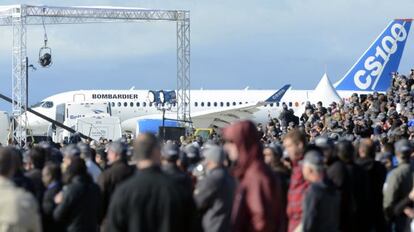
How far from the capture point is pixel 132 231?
890 centimetres

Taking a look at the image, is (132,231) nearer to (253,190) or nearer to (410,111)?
(253,190)

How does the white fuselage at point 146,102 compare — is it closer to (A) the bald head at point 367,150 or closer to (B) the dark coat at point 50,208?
(A) the bald head at point 367,150

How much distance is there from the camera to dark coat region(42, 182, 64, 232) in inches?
461

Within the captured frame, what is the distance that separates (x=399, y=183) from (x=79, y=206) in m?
4.07

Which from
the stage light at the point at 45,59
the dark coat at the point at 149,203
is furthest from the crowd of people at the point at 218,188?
the stage light at the point at 45,59

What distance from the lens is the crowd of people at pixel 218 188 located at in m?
8.90

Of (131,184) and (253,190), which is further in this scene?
(253,190)

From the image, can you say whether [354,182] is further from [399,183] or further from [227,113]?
[227,113]

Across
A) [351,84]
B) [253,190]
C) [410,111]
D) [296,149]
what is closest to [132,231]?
[253,190]

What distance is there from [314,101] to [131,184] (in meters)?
43.4

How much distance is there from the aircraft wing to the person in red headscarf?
44.1 m

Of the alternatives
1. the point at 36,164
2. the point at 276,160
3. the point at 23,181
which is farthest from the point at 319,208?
the point at 36,164

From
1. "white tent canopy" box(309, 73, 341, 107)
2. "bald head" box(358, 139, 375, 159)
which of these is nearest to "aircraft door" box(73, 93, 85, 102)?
"white tent canopy" box(309, 73, 341, 107)

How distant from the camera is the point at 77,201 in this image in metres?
11.6
